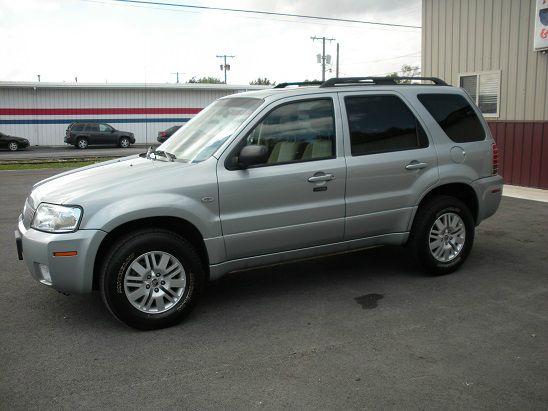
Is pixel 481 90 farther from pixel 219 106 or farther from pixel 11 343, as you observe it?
pixel 11 343

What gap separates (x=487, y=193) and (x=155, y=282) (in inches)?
141

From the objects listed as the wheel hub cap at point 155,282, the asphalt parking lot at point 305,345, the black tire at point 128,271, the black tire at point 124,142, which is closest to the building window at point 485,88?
the asphalt parking lot at point 305,345

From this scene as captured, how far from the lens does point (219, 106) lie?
551 cm

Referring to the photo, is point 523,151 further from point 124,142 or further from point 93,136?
point 93,136

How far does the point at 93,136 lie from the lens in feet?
109

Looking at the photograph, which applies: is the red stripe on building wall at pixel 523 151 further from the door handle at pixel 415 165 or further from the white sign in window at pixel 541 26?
the door handle at pixel 415 165

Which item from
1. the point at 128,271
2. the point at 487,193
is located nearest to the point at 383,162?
the point at 487,193

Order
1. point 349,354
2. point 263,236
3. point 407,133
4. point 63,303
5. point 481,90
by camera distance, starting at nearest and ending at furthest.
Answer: point 349,354 < point 263,236 < point 63,303 < point 407,133 < point 481,90

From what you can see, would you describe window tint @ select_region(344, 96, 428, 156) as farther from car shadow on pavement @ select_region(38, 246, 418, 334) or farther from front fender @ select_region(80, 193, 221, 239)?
front fender @ select_region(80, 193, 221, 239)

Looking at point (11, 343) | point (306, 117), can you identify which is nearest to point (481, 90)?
Result: point (306, 117)

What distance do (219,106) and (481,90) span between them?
8.73 m

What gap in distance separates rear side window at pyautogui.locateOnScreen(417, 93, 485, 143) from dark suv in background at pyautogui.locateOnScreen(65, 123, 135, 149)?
3003 centimetres

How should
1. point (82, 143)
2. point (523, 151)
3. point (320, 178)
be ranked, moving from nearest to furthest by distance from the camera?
point (320, 178)
point (523, 151)
point (82, 143)

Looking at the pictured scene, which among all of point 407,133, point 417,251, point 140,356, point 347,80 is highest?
point 347,80
